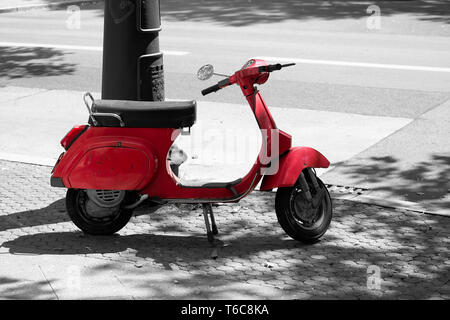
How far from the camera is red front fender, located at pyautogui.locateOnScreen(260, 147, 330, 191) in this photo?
5973mm

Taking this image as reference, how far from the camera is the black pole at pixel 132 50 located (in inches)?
267

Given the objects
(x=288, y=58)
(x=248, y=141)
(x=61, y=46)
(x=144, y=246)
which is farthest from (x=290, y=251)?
(x=61, y=46)

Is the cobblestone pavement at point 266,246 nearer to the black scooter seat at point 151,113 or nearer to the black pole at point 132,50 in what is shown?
the black scooter seat at point 151,113

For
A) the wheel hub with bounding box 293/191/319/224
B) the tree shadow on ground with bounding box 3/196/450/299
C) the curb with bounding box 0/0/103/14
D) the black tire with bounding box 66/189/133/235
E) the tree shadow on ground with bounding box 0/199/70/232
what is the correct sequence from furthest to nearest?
the curb with bounding box 0/0/103/14
the tree shadow on ground with bounding box 0/199/70/232
the black tire with bounding box 66/189/133/235
the wheel hub with bounding box 293/191/319/224
the tree shadow on ground with bounding box 3/196/450/299

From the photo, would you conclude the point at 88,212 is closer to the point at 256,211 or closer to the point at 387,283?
the point at 256,211

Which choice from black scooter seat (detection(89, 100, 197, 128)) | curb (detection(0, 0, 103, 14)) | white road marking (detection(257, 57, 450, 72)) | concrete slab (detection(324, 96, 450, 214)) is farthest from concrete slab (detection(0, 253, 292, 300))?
curb (detection(0, 0, 103, 14))

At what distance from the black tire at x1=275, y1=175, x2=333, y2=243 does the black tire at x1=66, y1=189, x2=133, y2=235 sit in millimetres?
1157

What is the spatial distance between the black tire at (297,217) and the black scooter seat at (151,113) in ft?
2.87

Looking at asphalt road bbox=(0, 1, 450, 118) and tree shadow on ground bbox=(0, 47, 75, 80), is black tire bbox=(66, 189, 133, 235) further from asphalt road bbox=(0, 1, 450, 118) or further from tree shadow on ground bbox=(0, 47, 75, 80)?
tree shadow on ground bbox=(0, 47, 75, 80)

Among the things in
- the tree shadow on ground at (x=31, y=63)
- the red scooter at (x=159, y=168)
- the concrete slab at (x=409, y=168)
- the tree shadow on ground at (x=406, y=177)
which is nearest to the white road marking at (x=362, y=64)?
the concrete slab at (x=409, y=168)

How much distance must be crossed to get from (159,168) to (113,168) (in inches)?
13.6

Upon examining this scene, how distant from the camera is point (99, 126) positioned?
20.3ft

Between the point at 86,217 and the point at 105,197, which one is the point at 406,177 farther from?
the point at 86,217

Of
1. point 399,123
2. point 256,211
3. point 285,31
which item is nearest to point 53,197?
point 256,211
